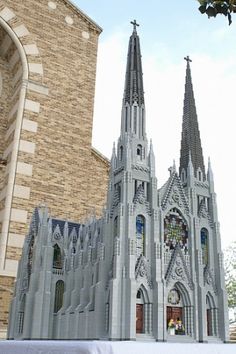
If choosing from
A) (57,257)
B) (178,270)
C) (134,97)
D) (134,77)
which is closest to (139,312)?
(178,270)

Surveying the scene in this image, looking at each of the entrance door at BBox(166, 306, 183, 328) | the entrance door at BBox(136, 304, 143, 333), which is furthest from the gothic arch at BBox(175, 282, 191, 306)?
the entrance door at BBox(136, 304, 143, 333)

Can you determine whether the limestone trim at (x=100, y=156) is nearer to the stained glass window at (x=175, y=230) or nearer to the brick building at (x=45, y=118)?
the brick building at (x=45, y=118)

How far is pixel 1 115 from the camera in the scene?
2397 centimetres

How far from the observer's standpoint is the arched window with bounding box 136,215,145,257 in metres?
14.9

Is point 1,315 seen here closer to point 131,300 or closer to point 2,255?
point 2,255

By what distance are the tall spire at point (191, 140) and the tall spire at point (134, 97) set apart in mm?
2565

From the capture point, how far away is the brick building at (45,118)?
70.0 ft

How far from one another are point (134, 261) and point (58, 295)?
5.06m

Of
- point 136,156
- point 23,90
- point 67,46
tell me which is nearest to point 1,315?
point 136,156

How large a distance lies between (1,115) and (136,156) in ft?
36.2

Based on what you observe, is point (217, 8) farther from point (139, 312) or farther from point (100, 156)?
point (100, 156)

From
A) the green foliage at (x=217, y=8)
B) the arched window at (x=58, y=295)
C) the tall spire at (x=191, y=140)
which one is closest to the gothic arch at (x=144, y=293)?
the arched window at (x=58, y=295)

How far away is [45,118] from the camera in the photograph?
2341 cm

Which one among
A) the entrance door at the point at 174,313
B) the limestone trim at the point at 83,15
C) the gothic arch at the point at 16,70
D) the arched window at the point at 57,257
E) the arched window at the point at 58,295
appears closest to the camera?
the entrance door at the point at 174,313
